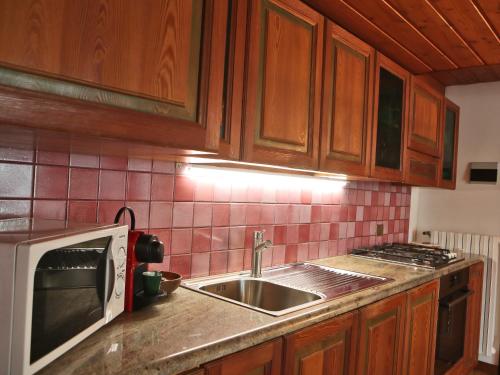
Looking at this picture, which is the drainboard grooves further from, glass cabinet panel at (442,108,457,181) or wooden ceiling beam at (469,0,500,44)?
glass cabinet panel at (442,108,457,181)

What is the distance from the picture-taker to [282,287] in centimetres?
178

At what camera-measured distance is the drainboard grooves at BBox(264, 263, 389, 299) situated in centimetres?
174

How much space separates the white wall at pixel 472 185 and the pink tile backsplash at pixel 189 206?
105 cm

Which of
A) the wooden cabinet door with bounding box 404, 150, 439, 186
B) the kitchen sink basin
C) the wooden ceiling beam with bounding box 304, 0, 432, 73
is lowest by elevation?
the kitchen sink basin

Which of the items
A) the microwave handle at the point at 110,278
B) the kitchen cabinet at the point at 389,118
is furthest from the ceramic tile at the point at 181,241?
the kitchen cabinet at the point at 389,118

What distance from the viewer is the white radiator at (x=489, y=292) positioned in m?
3.22

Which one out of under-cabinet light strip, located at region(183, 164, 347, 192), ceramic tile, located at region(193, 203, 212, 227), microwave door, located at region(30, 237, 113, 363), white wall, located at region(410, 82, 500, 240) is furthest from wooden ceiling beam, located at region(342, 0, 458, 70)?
microwave door, located at region(30, 237, 113, 363)

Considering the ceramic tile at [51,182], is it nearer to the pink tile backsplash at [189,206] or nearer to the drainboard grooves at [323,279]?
the pink tile backsplash at [189,206]

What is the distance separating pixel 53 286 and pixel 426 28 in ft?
6.97

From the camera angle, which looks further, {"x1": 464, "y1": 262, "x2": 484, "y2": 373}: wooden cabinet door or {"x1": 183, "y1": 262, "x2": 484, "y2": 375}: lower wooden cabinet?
{"x1": 464, "y1": 262, "x2": 484, "y2": 373}: wooden cabinet door

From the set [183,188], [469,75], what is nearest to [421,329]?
[183,188]

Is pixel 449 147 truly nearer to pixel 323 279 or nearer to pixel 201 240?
pixel 323 279

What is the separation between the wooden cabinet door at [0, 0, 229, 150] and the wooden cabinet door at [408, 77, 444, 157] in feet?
5.90

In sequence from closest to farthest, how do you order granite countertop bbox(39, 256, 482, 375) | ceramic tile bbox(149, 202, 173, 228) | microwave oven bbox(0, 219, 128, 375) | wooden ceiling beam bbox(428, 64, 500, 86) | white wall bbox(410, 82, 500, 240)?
1. microwave oven bbox(0, 219, 128, 375)
2. granite countertop bbox(39, 256, 482, 375)
3. ceramic tile bbox(149, 202, 173, 228)
4. wooden ceiling beam bbox(428, 64, 500, 86)
5. white wall bbox(410, 82, 500, 240)
